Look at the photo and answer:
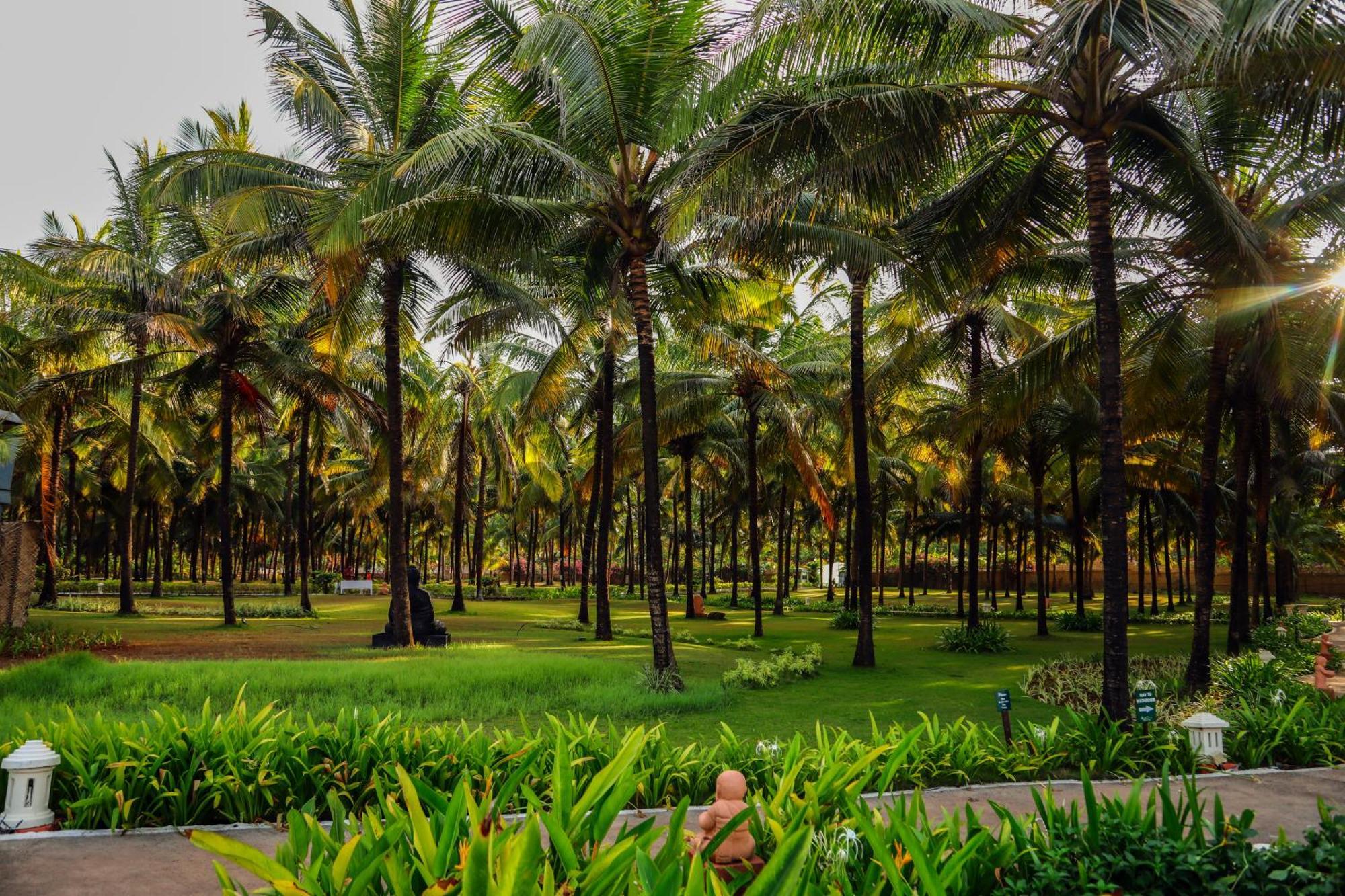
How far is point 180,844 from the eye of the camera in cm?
473

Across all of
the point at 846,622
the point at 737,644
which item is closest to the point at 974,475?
the point at 737,644

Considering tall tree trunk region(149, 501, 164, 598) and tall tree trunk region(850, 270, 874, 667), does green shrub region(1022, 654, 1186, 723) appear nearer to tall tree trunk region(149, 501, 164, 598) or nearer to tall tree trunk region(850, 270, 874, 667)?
tall tree trunk region(850, 270, 874, 667)

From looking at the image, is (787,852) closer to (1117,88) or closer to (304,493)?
(1117,88)

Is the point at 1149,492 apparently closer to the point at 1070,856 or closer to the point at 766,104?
the point at 766,104

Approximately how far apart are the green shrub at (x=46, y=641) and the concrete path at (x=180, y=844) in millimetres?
10243

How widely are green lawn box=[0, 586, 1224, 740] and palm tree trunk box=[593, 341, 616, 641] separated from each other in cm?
60

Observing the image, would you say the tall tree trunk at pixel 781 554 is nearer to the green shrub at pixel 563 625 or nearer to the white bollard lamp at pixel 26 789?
the green shrub at pixel 563 625

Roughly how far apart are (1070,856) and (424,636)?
14164mm

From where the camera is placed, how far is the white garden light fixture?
6.79 metres

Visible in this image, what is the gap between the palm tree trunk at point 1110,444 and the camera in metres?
7.78

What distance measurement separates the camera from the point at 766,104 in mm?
8625

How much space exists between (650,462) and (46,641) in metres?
10.8

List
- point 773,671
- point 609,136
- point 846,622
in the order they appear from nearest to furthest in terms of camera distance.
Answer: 1. point 609,136
2. point 773,671
3. point 846,622

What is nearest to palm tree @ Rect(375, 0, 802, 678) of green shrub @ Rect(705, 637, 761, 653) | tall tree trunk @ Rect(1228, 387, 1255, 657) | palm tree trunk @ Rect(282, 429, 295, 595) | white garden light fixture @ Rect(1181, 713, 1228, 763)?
white garden light fixture @ Rect(1181, 713, 1228, 763)
